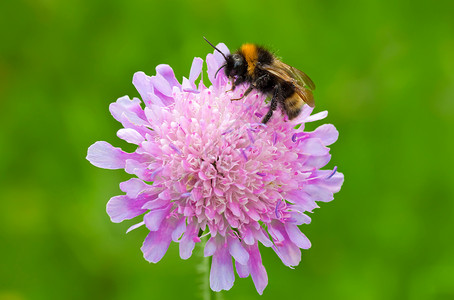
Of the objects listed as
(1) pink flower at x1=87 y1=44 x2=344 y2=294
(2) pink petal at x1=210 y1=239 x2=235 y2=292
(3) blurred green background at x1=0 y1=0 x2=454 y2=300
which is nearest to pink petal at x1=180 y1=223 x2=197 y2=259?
(1) pink flower at x1=87 y1=44 x2=344 y2=294

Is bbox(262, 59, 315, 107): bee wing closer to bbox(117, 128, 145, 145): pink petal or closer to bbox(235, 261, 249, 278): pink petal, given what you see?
bbox(117, 128, 145, 145): pink petal

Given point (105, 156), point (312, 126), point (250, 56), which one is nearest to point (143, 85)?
point (105, 156)

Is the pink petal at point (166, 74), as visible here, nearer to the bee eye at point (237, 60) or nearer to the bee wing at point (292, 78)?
the bee eye at point (237, 60)
